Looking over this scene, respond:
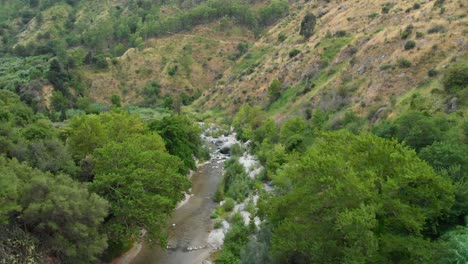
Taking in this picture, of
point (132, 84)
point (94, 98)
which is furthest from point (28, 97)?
point (132, 84)

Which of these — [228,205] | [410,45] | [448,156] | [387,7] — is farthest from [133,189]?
[387,7]

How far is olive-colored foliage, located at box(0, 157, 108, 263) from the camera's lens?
105 ft

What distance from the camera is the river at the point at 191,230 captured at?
41594 mm

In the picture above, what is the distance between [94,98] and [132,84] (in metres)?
13.4

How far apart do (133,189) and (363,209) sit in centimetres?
2081

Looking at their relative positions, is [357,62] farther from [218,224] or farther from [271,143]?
[218,224]

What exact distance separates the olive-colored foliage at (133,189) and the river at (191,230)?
2.95 metres

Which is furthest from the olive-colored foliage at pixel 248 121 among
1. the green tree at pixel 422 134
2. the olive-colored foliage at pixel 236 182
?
the green tree at pixel 422 134

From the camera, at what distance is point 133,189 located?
37.7 metres

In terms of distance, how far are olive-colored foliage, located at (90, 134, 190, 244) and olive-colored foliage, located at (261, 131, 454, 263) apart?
13488mm

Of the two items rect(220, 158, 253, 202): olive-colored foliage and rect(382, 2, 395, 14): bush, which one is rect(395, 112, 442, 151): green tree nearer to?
rect(220, 158, 253, 202): olive-colored foliage

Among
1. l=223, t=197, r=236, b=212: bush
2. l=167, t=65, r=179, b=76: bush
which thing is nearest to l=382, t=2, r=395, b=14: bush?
l=223, t=197, r=236, b=212: bush

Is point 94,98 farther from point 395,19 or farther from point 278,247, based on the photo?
point 278,247

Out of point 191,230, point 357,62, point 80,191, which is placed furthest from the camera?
point 357,62
